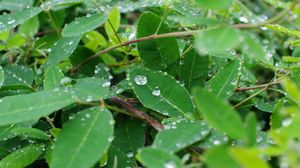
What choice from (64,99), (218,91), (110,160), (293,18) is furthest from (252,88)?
(64,99)

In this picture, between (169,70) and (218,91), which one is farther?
(169,70)

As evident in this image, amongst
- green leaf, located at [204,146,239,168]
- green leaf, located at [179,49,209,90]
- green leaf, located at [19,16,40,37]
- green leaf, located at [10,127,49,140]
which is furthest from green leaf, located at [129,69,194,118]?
green leaf, located at [19,16,40,37]

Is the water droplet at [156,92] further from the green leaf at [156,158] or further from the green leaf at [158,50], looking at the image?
the green leaf at [156,158]

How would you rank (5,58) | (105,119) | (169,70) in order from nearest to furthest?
1. (105,119)
2. (169,70)
3. (5,58)

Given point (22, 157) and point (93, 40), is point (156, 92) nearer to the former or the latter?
point (22, 157)

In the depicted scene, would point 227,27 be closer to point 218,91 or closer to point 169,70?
point 218,91
